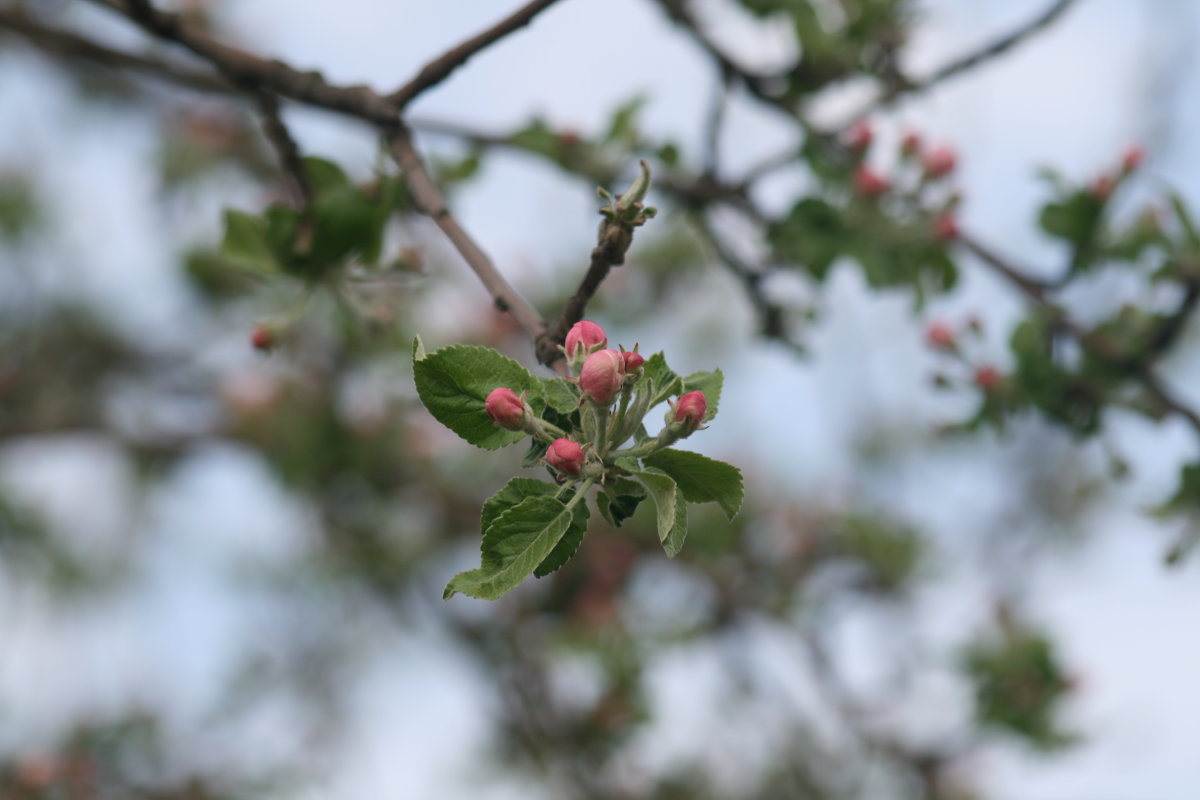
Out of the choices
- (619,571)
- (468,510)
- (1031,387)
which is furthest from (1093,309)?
(1031,387)

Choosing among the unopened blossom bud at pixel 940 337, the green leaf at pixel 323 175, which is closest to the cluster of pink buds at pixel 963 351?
the unopened blossom bud at pixel 940 337

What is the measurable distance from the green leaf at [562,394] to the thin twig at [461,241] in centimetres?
2

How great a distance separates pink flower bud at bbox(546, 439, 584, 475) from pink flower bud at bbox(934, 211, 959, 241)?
1.45m

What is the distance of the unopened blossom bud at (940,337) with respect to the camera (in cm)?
207

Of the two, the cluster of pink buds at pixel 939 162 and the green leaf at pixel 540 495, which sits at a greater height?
the cluster of pink buds at pixel 939 162

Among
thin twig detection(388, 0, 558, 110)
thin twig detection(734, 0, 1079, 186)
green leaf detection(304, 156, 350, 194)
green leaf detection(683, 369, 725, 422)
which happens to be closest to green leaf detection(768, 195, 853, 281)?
thin twig detection(734, 0, 1079, 186)

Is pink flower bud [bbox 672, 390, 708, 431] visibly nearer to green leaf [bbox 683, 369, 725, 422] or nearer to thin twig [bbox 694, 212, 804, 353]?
green leaf [bbox 683, 369, 725, 422]

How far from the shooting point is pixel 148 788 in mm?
3670

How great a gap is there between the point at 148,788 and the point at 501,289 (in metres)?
3.46

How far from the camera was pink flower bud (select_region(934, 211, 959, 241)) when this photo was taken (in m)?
2.04

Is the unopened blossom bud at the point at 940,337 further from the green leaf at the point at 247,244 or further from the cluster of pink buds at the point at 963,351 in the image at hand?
the green leaf at the point at 247,244

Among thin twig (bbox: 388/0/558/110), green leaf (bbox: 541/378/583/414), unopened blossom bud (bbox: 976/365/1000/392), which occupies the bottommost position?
green leaf (bbox: 541/378/583/414)

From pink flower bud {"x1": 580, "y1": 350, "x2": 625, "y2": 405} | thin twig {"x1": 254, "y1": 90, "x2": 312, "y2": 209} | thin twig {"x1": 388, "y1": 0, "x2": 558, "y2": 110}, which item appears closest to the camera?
pink flower bud {"x1": 580, "y1": 350, "x2": 625, "y2": 405}

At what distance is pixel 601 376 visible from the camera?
787 mm
